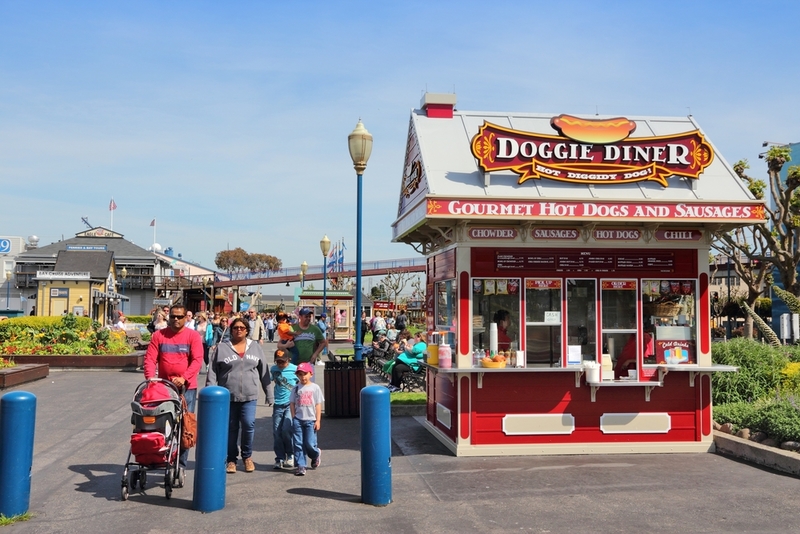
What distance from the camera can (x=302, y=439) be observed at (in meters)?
8.86

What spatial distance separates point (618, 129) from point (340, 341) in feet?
97.8

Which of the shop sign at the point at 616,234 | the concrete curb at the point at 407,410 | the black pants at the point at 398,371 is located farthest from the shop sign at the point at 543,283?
the black pants at the point at 398,371

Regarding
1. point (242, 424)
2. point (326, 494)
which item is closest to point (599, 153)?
point (326, 494)

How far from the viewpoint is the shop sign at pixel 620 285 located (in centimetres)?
1033

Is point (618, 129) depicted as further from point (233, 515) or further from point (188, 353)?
point (233, 515)

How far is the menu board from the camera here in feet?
33.3

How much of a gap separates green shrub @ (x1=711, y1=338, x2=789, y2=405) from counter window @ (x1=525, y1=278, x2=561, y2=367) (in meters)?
3.84

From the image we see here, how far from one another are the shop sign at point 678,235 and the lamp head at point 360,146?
5.69 metres

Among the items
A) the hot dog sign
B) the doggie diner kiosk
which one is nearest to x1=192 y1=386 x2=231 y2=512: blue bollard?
the doggie diner kiosk

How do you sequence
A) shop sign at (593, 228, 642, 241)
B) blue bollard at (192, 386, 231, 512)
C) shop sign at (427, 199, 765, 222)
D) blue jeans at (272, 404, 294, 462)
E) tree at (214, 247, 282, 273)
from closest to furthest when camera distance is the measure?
blue bollard at (192, 386, 231, 512)
blue jeans at (272, 404, 294, 462)
shop sign at (427, 199, 765, 222)
shop sign at (593, 228, 642, 241)
tree at (214, 247, 282, 273)

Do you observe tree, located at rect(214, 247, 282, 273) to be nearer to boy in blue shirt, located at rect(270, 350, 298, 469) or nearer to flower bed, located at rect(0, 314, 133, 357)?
flower bed, located at rect(0, 314, 133, 357)

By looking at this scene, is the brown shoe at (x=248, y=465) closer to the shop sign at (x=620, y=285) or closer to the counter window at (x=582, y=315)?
the counter window at (x=582, y=315)

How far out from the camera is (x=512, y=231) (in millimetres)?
10086

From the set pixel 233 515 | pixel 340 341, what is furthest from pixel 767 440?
pixel 340 341
